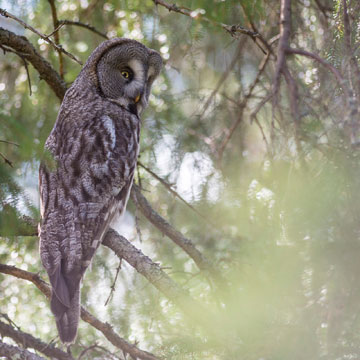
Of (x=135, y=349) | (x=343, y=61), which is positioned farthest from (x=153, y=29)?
(x=135, y=349)

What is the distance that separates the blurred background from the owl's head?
33cm

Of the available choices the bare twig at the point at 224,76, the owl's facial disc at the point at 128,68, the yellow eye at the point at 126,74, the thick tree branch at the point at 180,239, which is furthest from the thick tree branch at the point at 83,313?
the bare twig at the point at 224,76

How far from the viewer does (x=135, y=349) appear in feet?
8.24

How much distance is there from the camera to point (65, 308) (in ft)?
8.05

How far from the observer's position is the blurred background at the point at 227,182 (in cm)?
206

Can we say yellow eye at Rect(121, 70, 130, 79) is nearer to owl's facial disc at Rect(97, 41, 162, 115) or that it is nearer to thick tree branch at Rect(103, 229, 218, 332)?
owl's facial disc at Rect(97, 41, 162, 115)

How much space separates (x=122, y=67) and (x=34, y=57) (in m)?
0.67

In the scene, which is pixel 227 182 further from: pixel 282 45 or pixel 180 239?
pixel 282 45

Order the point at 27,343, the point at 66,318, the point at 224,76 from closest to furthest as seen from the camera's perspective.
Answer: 1. the point at 66,318
2. the point at 27,343
3. the point at 224,76

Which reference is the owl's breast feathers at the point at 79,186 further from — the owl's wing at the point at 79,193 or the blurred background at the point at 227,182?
the blurred background at the point at 227,182

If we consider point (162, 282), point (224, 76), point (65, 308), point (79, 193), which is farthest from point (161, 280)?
point (224, 76)

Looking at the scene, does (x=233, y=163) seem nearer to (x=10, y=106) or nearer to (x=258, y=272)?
(x=258, y=272)

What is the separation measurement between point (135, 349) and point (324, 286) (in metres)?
0.95

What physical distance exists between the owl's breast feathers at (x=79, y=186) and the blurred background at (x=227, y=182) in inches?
7.2
